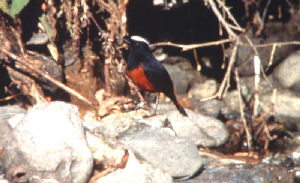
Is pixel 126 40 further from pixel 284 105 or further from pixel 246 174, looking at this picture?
pixel 284 105

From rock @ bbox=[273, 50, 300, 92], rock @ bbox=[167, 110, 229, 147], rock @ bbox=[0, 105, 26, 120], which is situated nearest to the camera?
rock @ bbox=[0, 105, 26, 120]

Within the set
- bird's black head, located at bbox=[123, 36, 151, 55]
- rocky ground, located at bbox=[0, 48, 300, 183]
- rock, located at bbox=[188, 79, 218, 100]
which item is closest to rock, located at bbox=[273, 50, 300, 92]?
rocky ground, located at bbox=[0, 48, 300, 183]

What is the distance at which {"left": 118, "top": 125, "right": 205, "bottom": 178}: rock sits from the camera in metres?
5.13

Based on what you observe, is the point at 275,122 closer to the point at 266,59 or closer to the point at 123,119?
the point at 266,59

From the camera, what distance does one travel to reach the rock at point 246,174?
5922mm

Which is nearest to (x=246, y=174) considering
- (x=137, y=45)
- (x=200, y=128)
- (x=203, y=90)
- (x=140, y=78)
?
(x=200, y=128)

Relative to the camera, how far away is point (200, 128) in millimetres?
7297

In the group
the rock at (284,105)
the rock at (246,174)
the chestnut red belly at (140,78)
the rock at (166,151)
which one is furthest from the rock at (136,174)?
the rock at (284,105)

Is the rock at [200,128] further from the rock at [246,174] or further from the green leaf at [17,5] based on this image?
the green leaf at [17,5]

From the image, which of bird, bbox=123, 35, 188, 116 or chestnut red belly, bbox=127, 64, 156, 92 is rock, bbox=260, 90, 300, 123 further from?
chestnut red belly, bbox=127, 64, 156, 92

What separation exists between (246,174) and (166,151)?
4.79 feet

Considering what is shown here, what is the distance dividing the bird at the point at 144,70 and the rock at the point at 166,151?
1.20m

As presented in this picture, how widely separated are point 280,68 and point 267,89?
1.43ft

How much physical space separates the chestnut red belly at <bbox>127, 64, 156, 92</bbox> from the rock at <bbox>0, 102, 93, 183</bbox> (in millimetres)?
2107
